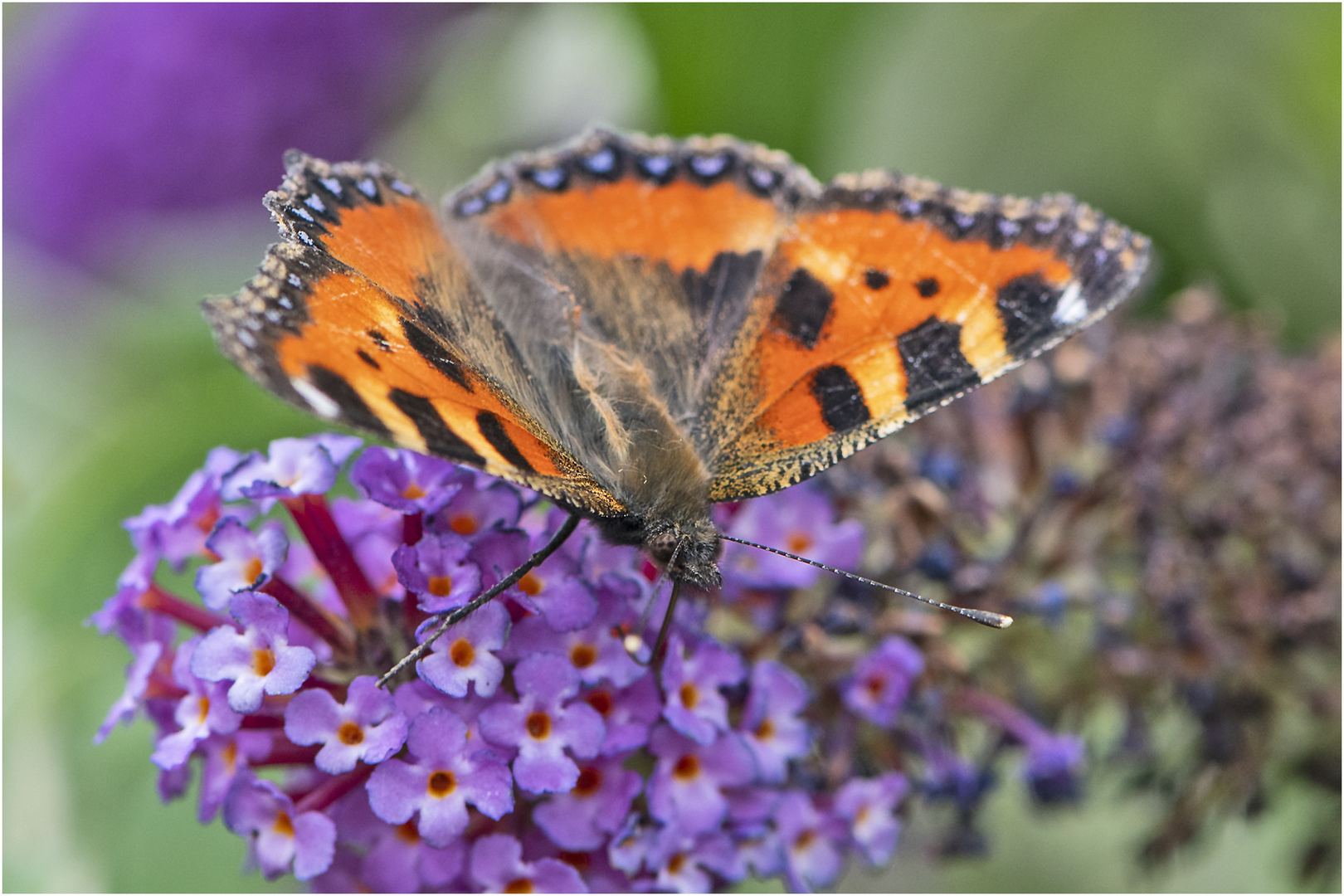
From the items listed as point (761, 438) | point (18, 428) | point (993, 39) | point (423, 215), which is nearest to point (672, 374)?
point (761, 438)

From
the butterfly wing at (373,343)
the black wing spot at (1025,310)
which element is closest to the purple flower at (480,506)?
the butterfly wing at (373,343)

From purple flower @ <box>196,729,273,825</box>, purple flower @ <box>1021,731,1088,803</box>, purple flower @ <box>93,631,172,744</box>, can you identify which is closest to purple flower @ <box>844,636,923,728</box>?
purple flower @ <box>1021,731,1088,803</box>

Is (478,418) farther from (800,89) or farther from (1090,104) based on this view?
(1090,104)

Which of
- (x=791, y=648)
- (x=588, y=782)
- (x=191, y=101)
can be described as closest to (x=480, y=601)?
(x=588, y=782)

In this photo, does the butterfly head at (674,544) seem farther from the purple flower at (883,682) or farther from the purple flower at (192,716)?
the purple flower at (192,716)

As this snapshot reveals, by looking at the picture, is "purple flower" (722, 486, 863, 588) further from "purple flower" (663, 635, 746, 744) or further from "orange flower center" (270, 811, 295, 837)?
"orange flower center" (270, 811, 295, 837)
